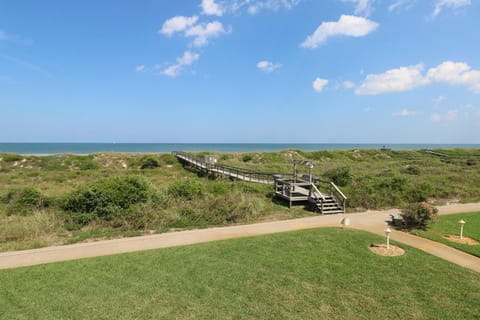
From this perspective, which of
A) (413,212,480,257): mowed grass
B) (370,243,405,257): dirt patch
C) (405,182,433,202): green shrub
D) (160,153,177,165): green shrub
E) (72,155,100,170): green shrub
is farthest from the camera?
(160,153,177,165): green shrub

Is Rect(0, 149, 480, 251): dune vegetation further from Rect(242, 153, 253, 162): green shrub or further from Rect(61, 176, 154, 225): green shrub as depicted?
Rect(242, 153, 253, 162): green shrub

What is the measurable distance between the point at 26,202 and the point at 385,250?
13.3 meters

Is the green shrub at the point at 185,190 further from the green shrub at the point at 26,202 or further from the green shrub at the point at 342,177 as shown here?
the green shrub at the point at 342,177

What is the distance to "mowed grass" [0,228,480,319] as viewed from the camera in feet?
14.9

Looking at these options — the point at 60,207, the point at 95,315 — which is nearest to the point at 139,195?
the point at 60,207

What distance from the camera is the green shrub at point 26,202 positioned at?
10.5 meters

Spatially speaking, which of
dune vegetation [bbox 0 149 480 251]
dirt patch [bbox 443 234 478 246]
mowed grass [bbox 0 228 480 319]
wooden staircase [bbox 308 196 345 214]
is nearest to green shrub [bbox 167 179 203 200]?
dune vegetation [bbox 0 149 480 251]

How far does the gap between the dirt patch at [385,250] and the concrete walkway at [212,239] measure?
770 mm

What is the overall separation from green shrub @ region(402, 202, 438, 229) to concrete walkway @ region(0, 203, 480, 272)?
2.67ft

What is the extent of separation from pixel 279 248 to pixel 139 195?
648 centimetres

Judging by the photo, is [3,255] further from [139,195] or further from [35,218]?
[139,195]

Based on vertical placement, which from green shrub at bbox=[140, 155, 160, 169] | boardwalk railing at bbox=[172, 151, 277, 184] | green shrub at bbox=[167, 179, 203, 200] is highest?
green shrub at bbox=[167, 179, 203, 200]

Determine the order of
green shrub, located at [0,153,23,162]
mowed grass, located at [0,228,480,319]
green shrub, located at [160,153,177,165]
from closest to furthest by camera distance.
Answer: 1. mowed grass, located at [0,228,480,319]
2. green shrub, located at [0,153,23,162]
3. green shrub, located at [160,153,177,165]

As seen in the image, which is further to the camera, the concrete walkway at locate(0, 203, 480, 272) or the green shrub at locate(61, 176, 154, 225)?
the green shrub at locate(61, 176, 154, 225)
